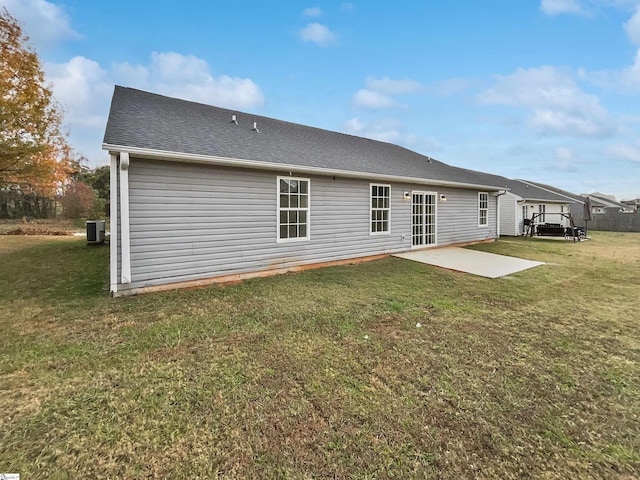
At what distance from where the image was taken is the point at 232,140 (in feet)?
24.3

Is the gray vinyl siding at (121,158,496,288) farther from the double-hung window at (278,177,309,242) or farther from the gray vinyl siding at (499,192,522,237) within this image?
the gray vinyl siding at (499,192,522,237)

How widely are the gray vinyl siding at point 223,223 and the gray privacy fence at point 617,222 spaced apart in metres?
24.2

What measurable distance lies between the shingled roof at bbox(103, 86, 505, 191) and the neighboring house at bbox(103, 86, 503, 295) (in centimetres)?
4

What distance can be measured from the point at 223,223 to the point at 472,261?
6.99 m

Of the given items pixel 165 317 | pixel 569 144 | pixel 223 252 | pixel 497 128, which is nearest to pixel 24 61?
pixel 223 252

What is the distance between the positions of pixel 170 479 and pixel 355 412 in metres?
1.30

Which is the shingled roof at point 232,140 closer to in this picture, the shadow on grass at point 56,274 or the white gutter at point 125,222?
the white gutter at point 125,222

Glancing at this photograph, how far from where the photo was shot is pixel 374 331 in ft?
13.1

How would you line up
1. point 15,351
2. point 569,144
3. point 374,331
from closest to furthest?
point 15,351, point 374,331, point 569,144

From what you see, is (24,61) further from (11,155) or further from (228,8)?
(228,8)

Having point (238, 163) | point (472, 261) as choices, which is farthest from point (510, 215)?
point (238, 163)

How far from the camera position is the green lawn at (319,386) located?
→ 1928 mm

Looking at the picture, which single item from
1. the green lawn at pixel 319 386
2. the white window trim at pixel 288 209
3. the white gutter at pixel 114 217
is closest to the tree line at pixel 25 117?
the green lawn at pixel 319 386

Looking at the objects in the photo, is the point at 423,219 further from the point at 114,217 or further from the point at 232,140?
the point at 114,217
